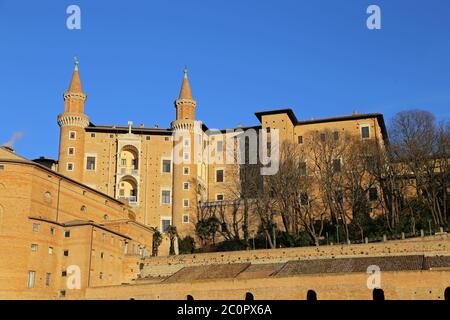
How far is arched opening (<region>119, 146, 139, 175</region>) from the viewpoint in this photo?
6669 cm

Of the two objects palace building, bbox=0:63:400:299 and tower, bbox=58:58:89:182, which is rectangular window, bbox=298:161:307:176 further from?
tower, bbox=58:58:89:182

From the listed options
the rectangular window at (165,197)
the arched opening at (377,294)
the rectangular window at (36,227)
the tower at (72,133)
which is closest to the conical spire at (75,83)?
the tower at (72,133)

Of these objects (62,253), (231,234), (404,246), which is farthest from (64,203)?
(404,246)

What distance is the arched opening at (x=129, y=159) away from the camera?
66.7m

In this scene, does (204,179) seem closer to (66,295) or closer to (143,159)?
(143,159)

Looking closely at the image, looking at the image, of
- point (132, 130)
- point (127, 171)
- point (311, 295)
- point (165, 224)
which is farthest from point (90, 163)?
point (311, 295)

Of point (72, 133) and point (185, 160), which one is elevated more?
point (72, 133)

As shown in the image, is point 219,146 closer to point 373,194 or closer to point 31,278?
point 373,194

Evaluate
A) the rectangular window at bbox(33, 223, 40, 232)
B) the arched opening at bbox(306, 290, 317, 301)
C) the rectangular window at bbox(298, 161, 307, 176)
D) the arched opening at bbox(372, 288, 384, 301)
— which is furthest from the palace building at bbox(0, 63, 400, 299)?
the arched opening at bbox(372, 288, 384, 301)

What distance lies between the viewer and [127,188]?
6694cm

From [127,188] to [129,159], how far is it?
3.43 m

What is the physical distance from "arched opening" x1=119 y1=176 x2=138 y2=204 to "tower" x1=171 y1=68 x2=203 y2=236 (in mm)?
4776

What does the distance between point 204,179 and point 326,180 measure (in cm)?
1963

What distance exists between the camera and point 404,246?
140 ft
